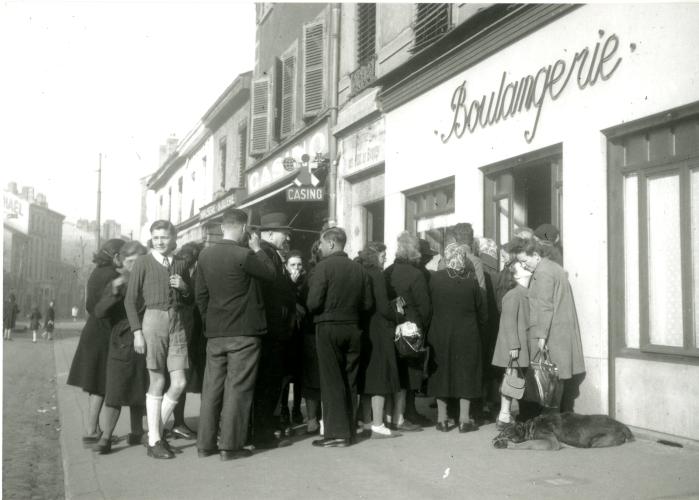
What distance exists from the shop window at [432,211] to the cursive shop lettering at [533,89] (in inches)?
32.1

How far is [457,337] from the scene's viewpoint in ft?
22.8

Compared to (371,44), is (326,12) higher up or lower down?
higher up

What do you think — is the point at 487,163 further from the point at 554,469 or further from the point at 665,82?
the point at 554,469

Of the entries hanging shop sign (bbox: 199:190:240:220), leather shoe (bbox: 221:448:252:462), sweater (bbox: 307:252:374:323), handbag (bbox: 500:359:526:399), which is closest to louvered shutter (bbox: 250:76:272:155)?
hanging shop sign (bbox: 199:190:240:220)

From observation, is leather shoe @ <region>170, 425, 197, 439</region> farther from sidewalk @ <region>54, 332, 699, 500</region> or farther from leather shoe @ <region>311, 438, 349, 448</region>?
leather shoe @ <region>311, 438, 349, 448</region>

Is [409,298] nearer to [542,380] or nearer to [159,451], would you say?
[542,380]

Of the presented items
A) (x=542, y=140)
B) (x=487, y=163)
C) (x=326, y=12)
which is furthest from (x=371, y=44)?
(x=542, y=140)

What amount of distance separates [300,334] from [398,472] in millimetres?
1991

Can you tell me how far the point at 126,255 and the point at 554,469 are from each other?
3.87 m

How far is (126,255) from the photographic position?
6.56 m

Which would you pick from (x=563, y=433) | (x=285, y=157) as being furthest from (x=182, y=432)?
(x=285, y=157)

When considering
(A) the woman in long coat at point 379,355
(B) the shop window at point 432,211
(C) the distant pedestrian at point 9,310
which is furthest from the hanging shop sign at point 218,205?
(A) the woman in long coat at point 379,355

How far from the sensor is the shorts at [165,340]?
6031 mm

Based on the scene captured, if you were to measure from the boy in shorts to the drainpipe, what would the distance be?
8.07 metres
